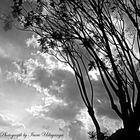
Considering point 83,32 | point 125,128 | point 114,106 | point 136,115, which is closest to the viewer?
point 136,115

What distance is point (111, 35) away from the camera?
8.92 metres

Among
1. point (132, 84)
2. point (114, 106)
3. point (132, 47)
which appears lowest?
point (114, 106)

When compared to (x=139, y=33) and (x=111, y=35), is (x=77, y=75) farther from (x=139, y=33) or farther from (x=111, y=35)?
(x=139, y=33)

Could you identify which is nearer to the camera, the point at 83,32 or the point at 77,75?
the point at 83,32

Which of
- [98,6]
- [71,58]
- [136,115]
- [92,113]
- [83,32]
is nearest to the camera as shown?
[136,115]

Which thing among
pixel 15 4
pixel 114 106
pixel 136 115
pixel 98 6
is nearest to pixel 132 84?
pixel 114 106

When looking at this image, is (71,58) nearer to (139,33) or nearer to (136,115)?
(139,33)

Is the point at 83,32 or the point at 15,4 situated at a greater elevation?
the point at 15,4

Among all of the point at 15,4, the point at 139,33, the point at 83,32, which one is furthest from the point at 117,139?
the point at 15,4

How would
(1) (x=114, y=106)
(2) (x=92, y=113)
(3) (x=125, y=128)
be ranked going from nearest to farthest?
(3) (x=125, y=128)
(1) (x=114, y=106)
(2) (x=92, y=113)

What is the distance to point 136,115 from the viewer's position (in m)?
5.82

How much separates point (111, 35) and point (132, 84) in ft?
7.60

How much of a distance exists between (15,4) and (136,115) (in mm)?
6857

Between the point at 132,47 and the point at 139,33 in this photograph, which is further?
the point at 132,47
